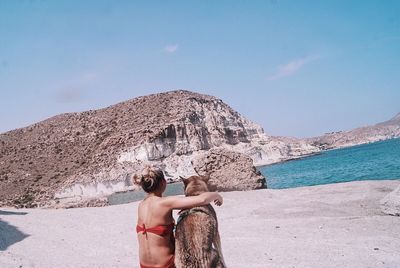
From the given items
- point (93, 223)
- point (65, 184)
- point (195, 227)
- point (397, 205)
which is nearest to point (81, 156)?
point (65, 184)

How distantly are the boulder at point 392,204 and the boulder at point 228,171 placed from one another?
10.0 metres

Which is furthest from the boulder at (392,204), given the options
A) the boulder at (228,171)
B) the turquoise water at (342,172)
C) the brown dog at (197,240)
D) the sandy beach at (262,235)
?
the turquoise water at (342,172)

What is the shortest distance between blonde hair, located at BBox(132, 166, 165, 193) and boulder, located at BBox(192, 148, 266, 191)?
16.3 m

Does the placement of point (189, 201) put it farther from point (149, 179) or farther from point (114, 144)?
point (114, 144)

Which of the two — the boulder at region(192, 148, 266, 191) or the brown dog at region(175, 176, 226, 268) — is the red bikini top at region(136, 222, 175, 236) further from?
the boulder at region(192, 148, 266, 191)

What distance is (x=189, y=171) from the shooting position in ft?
232

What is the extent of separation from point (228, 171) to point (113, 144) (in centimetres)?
6104

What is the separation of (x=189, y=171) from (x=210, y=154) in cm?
4818

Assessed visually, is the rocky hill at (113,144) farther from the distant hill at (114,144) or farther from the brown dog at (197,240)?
the brown dog at (197,240)

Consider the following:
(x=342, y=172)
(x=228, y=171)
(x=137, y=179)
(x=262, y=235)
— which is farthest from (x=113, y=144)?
(x=137, y=179)

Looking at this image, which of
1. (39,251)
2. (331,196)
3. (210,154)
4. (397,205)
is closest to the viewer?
(39,251)

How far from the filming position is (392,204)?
1121 cm

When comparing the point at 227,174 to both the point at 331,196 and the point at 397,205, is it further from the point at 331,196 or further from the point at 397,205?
the point at 397,205

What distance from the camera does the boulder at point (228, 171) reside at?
2109cm
